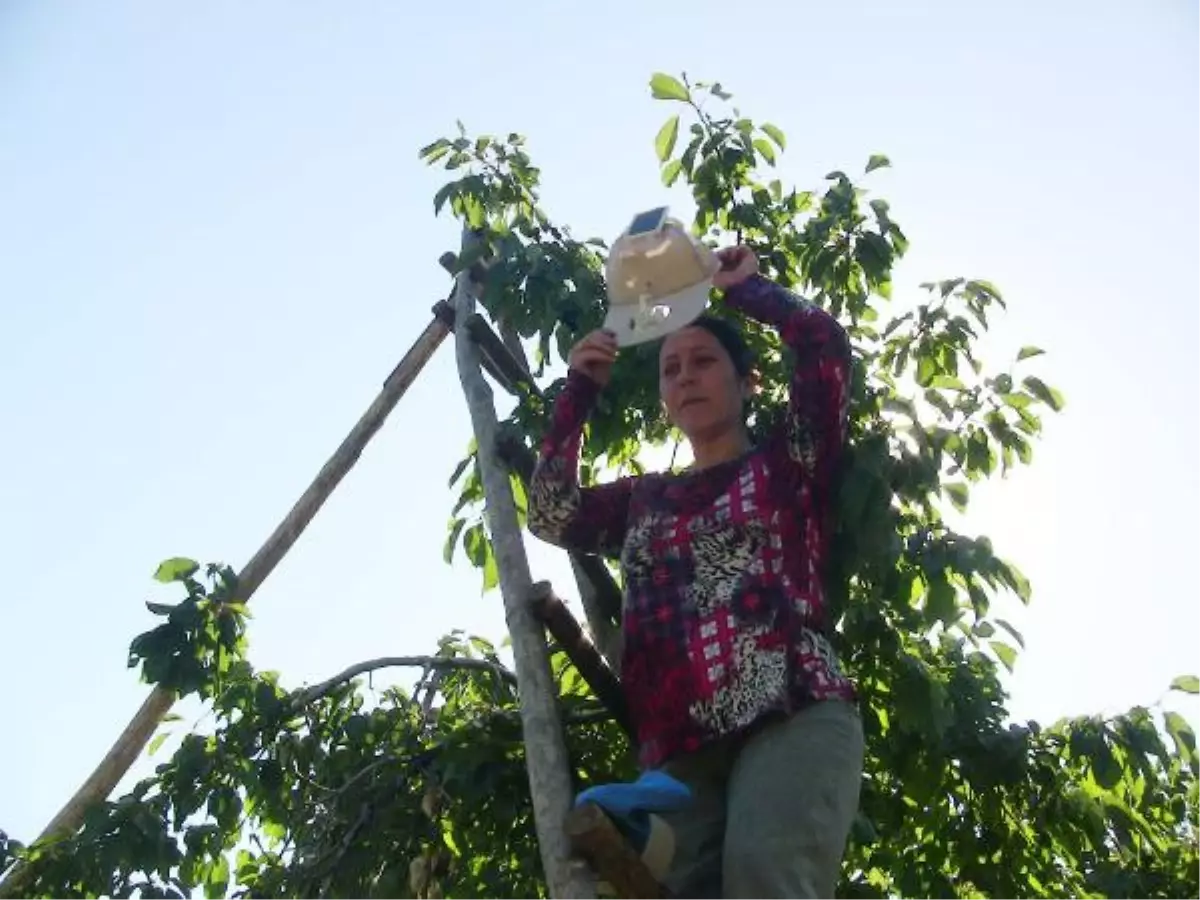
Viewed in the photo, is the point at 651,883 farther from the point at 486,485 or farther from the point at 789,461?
the point at 486,485

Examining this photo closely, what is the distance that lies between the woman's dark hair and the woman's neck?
222 millimetres

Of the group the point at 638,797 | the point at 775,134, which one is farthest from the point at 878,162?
the point at 638,797

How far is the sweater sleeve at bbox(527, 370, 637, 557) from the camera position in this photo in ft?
13.7

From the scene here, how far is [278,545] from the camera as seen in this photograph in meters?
5.55

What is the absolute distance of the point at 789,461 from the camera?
13.0 feet

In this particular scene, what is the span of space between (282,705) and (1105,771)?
2690 millimetres

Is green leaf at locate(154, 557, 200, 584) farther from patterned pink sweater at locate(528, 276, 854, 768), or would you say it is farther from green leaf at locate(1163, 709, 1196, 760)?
green leaf at locate(1163, 709, 1196, 760)

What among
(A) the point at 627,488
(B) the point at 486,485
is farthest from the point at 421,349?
(A) the point at 627,488

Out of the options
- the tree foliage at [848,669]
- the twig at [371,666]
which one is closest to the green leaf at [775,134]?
the tree foliage at [848,669]

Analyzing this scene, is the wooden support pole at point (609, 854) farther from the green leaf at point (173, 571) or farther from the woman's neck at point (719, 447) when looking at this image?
the green leaf at point (173, 571)

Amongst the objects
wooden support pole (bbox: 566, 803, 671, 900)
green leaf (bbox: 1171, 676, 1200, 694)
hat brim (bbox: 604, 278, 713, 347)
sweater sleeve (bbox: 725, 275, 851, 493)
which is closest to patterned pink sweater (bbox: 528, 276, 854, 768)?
sweater sleeve (bbox: 725, 275, 851, 493)

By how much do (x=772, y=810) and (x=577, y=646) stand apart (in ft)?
3.04

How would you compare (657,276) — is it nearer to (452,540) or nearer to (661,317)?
(661,317)

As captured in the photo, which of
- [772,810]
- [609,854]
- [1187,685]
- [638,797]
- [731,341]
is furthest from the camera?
[1187,685]
